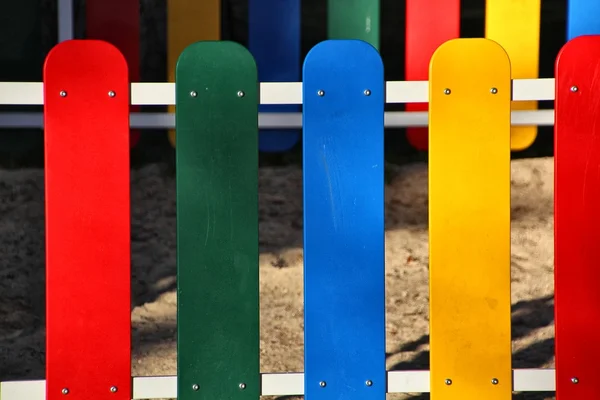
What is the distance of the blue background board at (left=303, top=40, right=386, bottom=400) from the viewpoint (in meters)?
1.98

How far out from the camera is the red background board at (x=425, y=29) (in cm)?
324

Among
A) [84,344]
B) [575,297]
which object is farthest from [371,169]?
[84,344]

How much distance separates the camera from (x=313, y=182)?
1983 mm

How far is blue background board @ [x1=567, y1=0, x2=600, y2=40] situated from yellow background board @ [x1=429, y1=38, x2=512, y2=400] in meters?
0.91

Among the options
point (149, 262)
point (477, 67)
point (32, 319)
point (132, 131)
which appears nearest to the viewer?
point (477, 67)

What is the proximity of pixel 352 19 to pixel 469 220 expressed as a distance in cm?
148

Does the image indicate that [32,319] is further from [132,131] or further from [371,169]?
[371,169]

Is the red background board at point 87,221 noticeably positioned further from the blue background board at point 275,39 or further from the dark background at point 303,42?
the dark background at point 303,42

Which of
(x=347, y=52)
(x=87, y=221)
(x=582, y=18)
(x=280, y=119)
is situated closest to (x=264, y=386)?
(x=87, y=221)

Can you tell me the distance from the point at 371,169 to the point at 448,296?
0.34m

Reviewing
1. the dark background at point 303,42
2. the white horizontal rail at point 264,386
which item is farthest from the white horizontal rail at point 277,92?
the dark background at point 303,42

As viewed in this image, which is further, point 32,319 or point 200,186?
point 32,319

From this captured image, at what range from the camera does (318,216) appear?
2.00m

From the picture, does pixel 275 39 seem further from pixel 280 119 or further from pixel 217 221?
pixel 217 221
